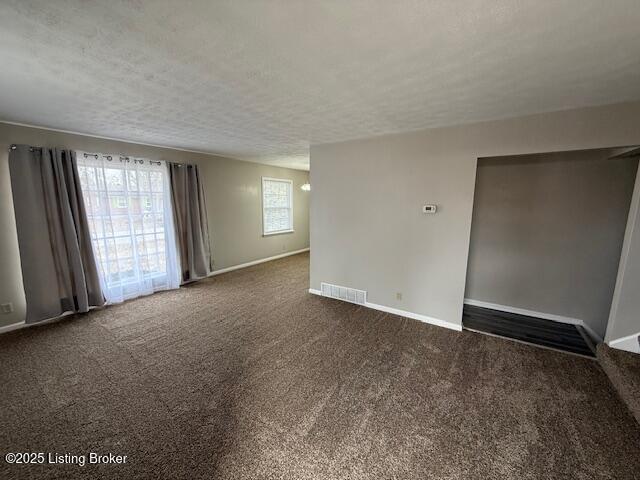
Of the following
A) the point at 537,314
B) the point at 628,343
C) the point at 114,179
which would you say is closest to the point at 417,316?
the point at 537,314

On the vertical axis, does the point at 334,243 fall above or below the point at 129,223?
below

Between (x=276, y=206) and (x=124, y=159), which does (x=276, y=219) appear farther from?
(x=124, y=159)

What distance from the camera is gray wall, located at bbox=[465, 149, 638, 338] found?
318 cm

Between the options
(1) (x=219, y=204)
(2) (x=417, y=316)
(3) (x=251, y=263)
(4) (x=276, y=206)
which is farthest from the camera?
(4) (x=276, y=206)

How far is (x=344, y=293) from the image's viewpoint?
4062 mm

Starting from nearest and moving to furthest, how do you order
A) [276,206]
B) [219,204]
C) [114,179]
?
1. [114,179]
2. [219,204]
3. [276,206]

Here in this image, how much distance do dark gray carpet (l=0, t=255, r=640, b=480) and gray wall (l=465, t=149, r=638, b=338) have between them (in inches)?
47.6

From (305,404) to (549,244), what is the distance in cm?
386

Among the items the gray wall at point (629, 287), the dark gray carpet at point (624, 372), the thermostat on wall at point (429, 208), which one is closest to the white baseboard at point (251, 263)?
the thermostat on wall at point (429, 208)

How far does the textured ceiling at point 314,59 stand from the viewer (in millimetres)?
1172

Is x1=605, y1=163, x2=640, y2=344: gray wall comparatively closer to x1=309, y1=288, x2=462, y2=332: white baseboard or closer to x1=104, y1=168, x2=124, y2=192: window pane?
x1=309, y1=288, x2=462, y2=332: white baseboard

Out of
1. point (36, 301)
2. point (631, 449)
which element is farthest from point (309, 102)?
point (36, 301)

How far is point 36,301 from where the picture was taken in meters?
3.18

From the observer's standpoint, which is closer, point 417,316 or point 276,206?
point 417,316
